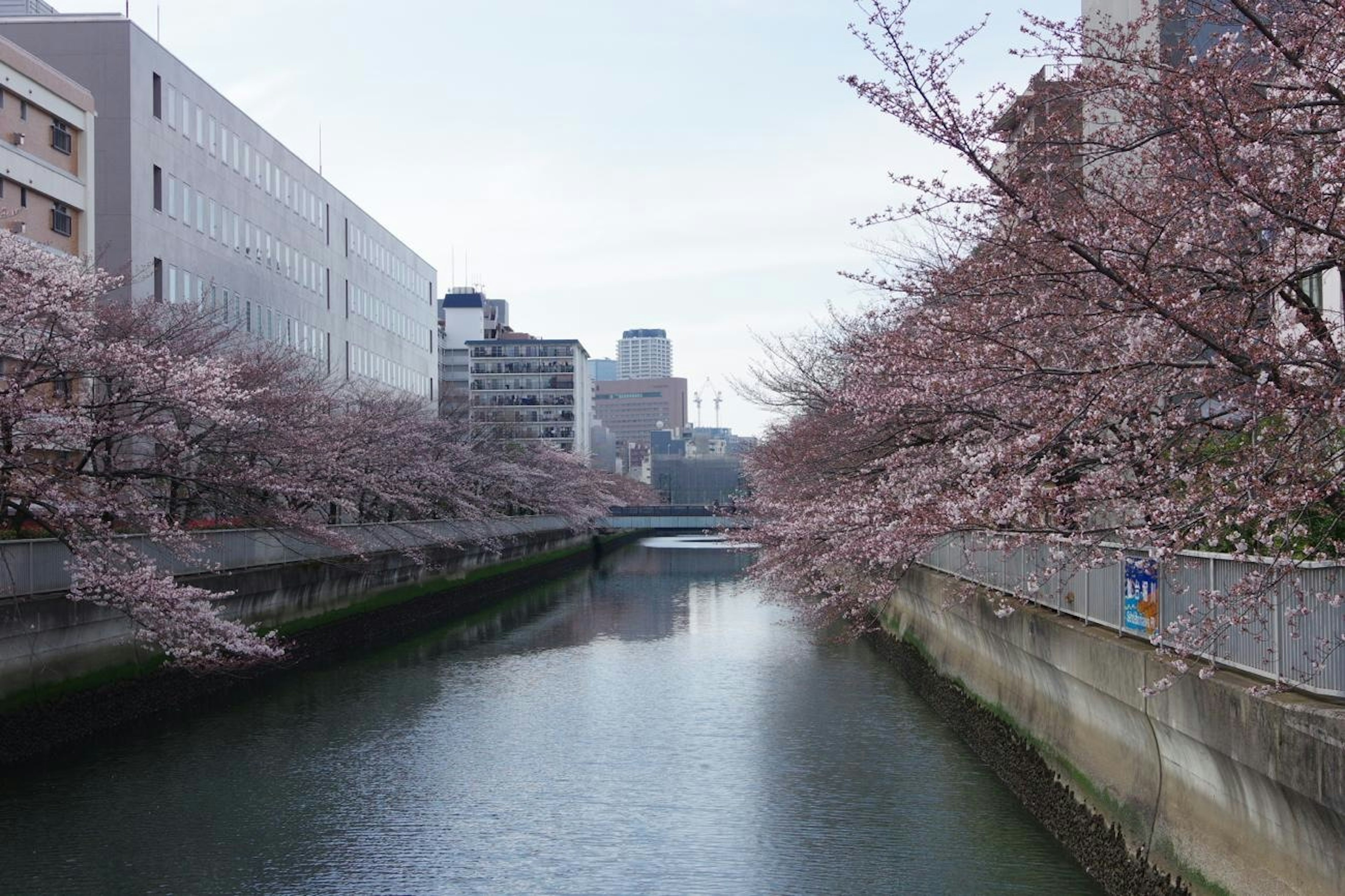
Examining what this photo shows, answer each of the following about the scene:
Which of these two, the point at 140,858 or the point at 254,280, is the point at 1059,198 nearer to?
the point at 140,858

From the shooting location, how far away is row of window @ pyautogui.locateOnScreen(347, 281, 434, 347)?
7288cm

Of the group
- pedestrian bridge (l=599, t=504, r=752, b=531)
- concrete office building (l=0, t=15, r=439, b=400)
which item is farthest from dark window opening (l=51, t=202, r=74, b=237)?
pedestrian bridge (l=599, t=504, r=752, b=531)

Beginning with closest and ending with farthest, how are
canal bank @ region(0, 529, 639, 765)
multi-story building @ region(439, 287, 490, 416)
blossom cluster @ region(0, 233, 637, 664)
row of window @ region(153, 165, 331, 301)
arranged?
blossom cluster @ region(0, 233, 637, 664)
canal bank @ region(0, 529, 639, 765)
row of window @ region(153, 165, 331, 301)
multi-story building @ region(439, 287, 490, 416)

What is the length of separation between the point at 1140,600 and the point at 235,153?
50424mm

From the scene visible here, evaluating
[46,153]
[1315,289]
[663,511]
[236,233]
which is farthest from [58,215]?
[663,511]

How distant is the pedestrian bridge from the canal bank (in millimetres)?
47836

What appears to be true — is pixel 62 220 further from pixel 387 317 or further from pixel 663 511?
pixel 663 511

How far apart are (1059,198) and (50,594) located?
1805 cm

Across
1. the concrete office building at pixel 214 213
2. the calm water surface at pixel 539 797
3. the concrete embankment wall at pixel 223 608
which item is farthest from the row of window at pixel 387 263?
the calm water surface at pixel 539 797

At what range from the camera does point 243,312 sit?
5444cm

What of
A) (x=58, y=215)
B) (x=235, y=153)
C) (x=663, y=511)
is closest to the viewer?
(x=58, y=215)

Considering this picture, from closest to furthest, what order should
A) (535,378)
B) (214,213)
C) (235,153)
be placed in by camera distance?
1. (214,213)
2. (235,153)
3. (535,378)

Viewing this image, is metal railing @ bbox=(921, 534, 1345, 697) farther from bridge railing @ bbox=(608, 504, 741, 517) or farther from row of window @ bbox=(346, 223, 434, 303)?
bridge railing @ bbox=(608, 504, 741, 517)

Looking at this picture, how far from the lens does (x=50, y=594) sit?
899 inches
